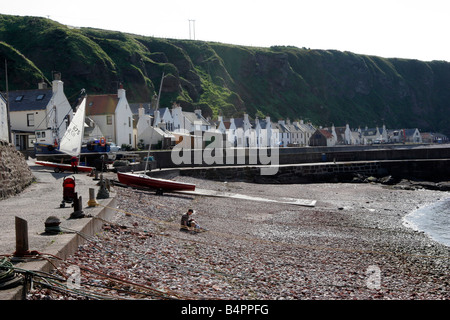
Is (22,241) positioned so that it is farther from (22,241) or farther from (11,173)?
(11,173)

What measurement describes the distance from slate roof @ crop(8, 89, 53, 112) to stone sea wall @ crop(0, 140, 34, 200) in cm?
2465

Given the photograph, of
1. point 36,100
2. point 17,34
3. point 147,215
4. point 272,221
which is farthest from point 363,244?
point 17,34

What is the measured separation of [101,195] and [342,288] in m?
9.93

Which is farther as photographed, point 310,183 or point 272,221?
point 310,183

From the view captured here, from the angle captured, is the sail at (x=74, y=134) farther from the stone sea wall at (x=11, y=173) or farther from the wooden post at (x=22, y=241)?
the wooden post at (x=22, y=241)

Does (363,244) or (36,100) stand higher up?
(36,100)

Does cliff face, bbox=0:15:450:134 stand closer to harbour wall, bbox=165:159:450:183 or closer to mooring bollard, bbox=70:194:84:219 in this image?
harbour wall, bbox=165:159:450:183

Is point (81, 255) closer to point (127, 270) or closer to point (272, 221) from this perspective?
point (127, 270)

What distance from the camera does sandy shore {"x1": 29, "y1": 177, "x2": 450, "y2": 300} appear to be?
8.81 m

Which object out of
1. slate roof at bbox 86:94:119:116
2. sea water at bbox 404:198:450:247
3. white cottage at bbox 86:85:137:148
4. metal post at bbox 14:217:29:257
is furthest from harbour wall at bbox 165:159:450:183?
→ metal post at bbox 14:217:29:257

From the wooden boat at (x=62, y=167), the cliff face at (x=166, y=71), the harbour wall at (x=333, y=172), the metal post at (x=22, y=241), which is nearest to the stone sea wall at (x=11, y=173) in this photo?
the wooden boat at (x=62, y=167)

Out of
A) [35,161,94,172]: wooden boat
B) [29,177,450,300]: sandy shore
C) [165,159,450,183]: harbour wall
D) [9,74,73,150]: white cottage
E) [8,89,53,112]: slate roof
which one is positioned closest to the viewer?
[29,177,450,300]: sandy shore

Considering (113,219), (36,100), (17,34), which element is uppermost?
(17,34)
